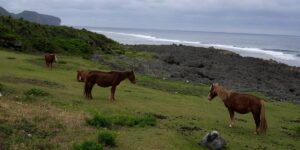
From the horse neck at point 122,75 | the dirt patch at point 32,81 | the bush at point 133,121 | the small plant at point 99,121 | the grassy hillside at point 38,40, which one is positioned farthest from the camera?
the grassy hillside at point 38,40

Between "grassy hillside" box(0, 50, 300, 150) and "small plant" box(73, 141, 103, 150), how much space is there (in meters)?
0.42

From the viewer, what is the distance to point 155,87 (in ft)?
100

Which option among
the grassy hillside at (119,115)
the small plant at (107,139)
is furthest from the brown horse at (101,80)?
the small plant at (107,139)

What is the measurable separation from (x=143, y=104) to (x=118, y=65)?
772 inches

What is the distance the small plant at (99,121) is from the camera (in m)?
15.5

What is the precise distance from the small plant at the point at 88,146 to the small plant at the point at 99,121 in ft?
8.60

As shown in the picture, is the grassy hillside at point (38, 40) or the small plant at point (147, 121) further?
the grassy hillside at point (38, 40)

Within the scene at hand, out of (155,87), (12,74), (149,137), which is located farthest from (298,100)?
(149,137)

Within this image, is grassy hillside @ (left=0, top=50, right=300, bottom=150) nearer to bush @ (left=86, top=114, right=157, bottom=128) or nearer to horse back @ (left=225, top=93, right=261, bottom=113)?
bush @ (left=86, top=114, right=157, bottom=128)

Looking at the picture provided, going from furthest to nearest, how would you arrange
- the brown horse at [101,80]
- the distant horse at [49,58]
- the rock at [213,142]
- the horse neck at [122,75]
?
the distant horse at [49,58]
the horse neck at [122,75]
the brown horse at [101,80]
the rock at [213,142]

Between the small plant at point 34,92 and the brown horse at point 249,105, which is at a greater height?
the brown horse at point 249,105

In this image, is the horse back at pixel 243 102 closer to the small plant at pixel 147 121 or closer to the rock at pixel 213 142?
the small plant at pixel 147 121

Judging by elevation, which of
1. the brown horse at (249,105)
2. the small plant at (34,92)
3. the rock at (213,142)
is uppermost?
the brown horse at (249,105)

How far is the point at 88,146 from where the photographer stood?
12.5 meters
